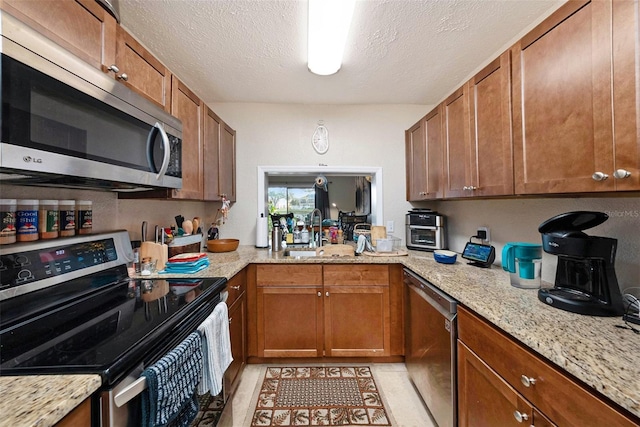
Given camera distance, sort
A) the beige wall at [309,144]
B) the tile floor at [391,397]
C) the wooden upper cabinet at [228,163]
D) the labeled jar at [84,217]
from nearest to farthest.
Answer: the labeled jar at [84,217], the tile floor at [391,397], the wooden upper cabinet at [228,163], the beige wall at [309,144]

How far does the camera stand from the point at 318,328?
2.02m

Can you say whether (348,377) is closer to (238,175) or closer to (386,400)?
(386,400)

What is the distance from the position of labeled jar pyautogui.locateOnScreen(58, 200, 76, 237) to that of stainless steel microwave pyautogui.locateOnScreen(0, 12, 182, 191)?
0.65ft

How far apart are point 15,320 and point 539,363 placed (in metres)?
1.73

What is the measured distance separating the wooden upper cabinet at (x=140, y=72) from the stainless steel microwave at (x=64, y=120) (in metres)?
0.15

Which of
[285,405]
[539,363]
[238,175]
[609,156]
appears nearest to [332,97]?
[238,175]

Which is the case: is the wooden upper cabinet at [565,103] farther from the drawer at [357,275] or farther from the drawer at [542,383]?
the drawer at [357,275]

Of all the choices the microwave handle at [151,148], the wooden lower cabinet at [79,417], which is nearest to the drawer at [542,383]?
the wooden lower cabinet at [79,417]

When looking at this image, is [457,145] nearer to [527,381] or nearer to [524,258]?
[524,258]

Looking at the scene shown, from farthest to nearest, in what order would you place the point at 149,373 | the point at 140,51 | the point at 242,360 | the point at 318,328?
1. the point at 318,328
2. the point at 242,360
3. the point at 140,51
4. the point at 149,373

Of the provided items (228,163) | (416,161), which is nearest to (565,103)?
(416,161)

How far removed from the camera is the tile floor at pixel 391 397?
1.52 meters

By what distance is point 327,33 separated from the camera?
146cm

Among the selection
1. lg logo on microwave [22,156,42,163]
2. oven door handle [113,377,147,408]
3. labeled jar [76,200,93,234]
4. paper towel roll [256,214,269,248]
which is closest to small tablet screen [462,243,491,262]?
paper towel roll [256,214,269,248]
